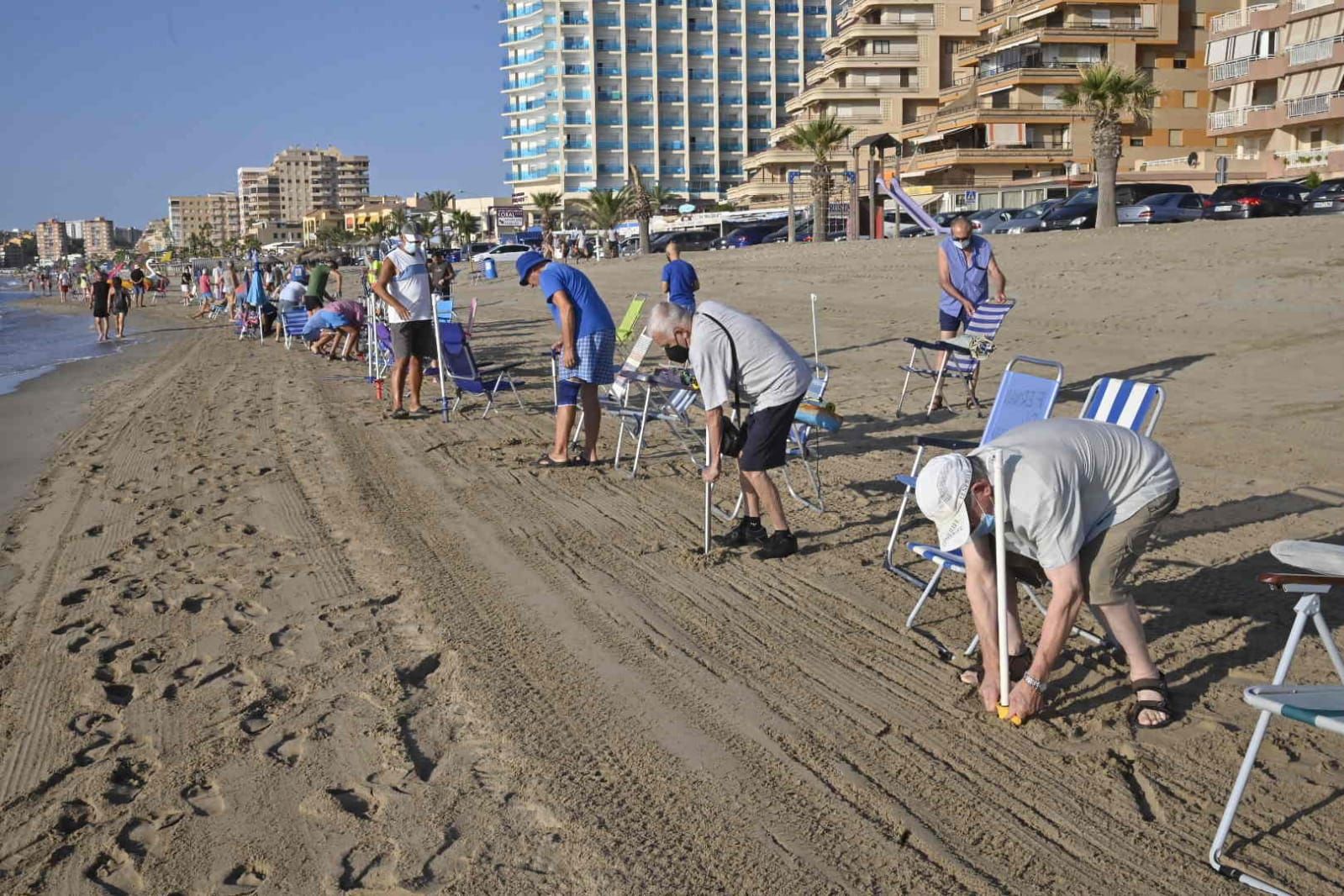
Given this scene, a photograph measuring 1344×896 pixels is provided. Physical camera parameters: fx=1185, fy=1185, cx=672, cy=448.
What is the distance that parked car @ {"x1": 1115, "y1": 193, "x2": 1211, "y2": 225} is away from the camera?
25359mm

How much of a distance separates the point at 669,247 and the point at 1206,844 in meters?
9.59

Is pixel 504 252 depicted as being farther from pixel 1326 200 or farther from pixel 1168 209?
pixel 1326 200

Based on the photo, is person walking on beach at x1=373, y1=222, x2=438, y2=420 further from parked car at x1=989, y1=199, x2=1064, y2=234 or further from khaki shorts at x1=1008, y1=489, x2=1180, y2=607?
parked car at x1=989, y1=199, x2=1064, y2=234

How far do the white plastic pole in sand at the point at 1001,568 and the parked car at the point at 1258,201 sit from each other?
2276 cm

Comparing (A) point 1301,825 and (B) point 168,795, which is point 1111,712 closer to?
(A) point 1301,825

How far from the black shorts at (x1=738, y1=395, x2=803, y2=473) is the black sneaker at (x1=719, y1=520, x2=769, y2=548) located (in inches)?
21.0

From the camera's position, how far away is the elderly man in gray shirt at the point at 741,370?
17.8 feet

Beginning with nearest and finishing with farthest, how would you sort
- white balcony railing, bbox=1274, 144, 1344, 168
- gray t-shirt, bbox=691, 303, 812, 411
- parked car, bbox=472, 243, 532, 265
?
gray t-shirt, bbox=691, 303, 812, 411, white balcony railing, bbox=1274, 144, 1344, 168, parked car, bbox=472, 243, 532, 265

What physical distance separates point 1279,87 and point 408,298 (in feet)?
137

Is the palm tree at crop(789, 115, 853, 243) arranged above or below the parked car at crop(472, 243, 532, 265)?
above

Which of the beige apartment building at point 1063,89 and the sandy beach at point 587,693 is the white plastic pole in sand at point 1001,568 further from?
the beige apartment building at point 1063,89

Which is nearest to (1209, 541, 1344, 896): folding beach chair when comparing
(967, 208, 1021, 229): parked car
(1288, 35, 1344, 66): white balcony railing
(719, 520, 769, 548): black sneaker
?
(719, 520, 769, 548): black sneaker

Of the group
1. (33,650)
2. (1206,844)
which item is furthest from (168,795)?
(1206,844)

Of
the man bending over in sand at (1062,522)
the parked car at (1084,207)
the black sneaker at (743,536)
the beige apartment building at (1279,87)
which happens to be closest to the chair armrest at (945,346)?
the black sneaker at (743,536)
